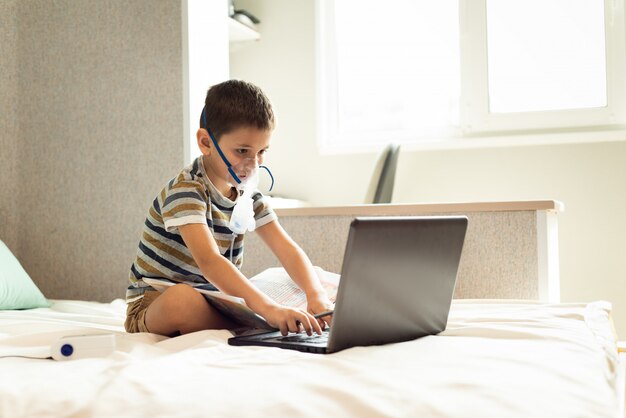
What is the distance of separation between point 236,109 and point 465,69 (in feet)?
6.33

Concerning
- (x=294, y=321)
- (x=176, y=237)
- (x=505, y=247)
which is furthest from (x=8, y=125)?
(x=505, y=247)

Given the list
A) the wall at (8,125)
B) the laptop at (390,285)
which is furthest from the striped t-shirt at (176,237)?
the wall at (8,125)

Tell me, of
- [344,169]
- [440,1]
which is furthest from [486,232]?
[440,1]

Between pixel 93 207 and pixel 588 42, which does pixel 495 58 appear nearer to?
pixel 588 42

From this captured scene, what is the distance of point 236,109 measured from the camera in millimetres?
1286

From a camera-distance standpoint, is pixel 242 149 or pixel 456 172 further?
pixel 456 172

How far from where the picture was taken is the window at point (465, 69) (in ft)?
9.10

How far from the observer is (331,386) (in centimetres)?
66

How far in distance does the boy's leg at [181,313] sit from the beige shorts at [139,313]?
58 mm

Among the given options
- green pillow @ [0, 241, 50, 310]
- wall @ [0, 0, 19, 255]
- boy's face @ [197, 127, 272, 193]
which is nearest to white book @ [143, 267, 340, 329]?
boy's face @ [197, 127, 272, 193]

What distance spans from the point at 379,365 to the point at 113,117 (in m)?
1.50

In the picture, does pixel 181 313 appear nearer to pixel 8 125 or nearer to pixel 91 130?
pixel 91 130

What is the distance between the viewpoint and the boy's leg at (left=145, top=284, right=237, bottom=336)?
112 cm

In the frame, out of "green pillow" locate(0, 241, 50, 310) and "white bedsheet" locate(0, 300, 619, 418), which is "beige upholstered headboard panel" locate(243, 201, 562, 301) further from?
"green pillow" locate(0, 241, 50, 310)
